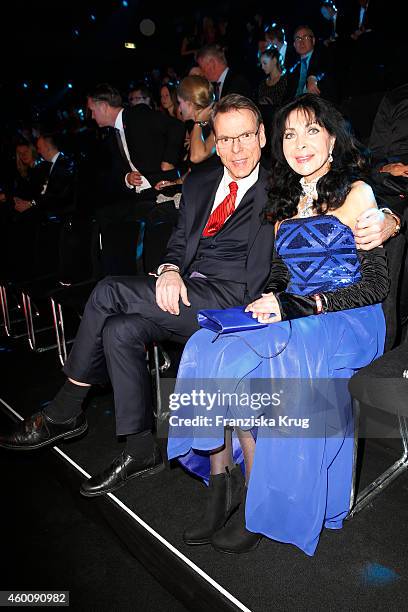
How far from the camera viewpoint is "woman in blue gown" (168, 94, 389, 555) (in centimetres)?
164

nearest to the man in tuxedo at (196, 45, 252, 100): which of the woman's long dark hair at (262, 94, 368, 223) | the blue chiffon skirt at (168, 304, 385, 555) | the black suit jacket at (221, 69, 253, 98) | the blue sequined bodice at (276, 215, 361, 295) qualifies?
the black suit jacket at (221, 69, 253, 98)

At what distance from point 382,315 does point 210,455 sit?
0.81m

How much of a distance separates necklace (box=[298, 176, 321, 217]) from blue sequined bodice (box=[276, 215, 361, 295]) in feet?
0.21

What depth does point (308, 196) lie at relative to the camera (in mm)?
1958

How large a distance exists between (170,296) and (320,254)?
623mm

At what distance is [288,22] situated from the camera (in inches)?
256

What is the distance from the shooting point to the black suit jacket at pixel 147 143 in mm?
4004

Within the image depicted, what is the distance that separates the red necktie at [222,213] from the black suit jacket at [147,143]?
6.06 ft

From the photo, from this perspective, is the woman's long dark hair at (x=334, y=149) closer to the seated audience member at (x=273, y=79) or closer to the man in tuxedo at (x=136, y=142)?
the man in tuxedo at (x=136, y=142)

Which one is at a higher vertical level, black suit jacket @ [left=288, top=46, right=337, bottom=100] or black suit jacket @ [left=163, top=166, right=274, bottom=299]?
black suit jacket @ [left=288, top=46, right=337, bottom=100]

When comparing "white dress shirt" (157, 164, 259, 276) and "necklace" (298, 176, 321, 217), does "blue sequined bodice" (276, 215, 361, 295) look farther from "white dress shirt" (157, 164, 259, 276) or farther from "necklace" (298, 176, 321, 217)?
"white dress shirt" (157, 164, 259, 276)

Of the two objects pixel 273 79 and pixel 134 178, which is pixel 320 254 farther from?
pixel 273 79

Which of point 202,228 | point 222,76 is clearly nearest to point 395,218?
point 202,228

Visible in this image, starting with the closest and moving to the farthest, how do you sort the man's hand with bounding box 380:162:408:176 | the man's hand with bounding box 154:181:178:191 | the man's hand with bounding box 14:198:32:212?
the man's hand with bounding box 380:162:408:176 → the man's hand with bounding box 154:181:178:191 → the man's hand with bounding box 14:198:32:212
